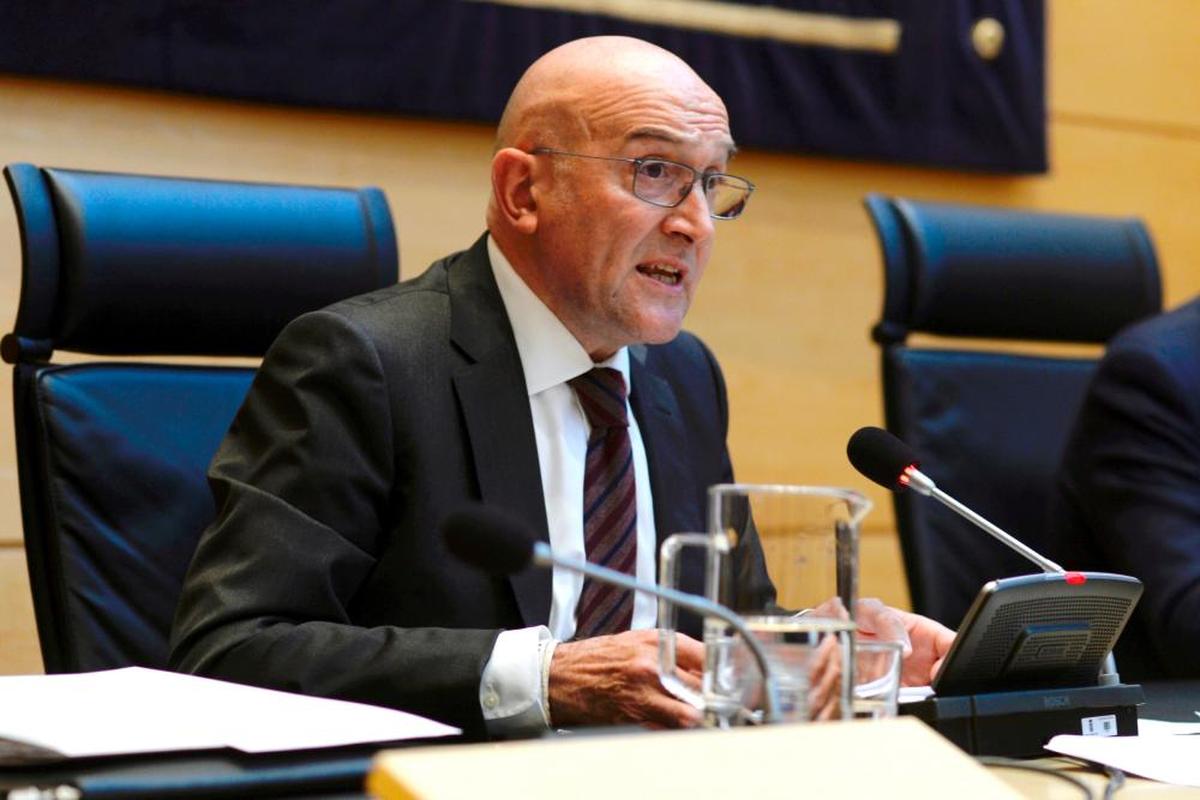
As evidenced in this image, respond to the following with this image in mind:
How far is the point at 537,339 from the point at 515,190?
0.67ft

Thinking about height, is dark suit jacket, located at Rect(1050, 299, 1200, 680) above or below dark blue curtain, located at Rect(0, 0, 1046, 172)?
below

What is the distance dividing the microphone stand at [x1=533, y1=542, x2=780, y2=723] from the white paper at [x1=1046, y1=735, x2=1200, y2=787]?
1.12ft

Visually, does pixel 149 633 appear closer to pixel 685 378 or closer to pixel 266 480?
pixel 266 480

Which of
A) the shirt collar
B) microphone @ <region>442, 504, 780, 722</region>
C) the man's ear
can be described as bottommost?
the shirt collar

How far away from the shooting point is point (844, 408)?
3.47 meters

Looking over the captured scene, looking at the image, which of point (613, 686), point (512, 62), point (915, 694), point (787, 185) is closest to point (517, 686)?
point (613, 686)

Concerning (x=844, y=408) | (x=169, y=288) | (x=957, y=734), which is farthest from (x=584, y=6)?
(x=957, y=734)

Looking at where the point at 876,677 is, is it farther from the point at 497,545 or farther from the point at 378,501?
the point at 378,501

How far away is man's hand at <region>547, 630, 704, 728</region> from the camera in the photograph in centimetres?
143

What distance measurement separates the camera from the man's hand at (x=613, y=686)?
1432 millimetres

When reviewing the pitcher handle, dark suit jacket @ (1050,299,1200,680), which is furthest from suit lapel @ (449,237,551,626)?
dark suit jacket @ (1050,299,1200,680)

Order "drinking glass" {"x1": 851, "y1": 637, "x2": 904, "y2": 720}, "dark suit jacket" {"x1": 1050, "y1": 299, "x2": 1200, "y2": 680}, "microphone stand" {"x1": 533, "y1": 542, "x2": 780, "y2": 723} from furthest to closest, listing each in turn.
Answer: "dark suit jacket" {"x1": 1050, "y1": 299, "x2": 1200, "y2": 680} → "drinking glass" {"x1": 851, "y1": 637, "x2": 904, "y2": 720} → "microphone stand" {"x1": 533, "y1": 542, "x2": 780, "y2": 723}

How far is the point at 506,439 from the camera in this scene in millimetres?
1916

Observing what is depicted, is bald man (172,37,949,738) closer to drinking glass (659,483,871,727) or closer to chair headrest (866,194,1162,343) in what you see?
drinking glass (659,483,871,727)
